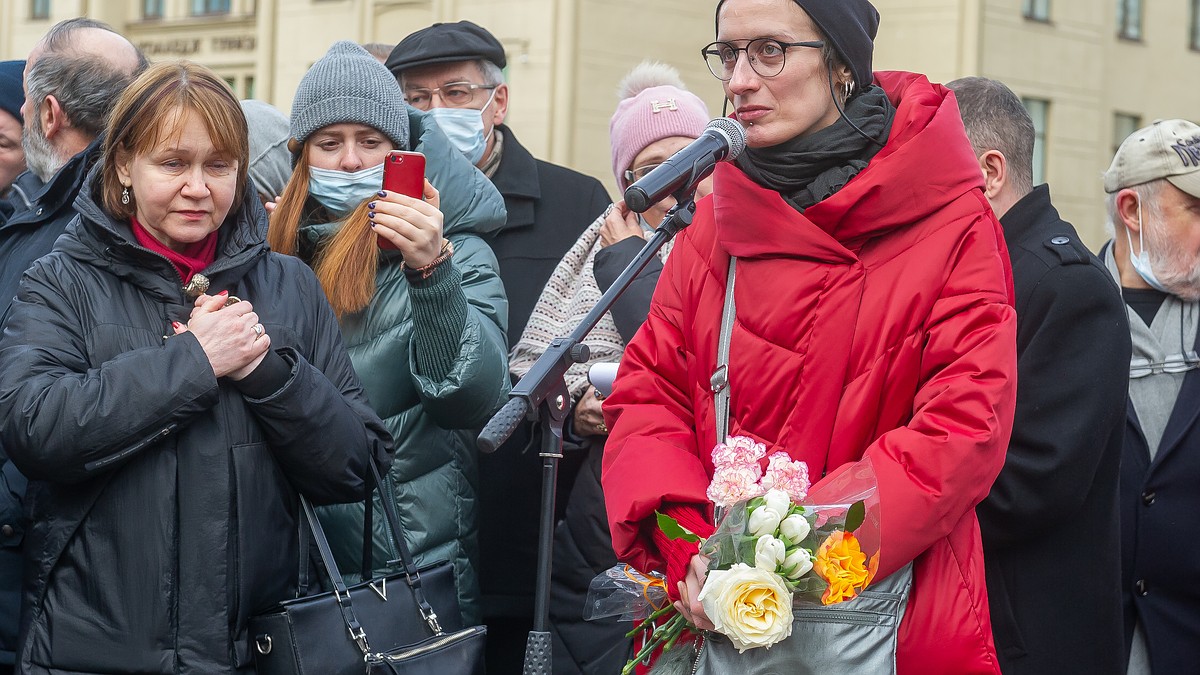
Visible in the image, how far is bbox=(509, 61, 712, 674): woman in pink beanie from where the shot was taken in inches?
163

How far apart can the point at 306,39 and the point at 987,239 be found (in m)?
26.1

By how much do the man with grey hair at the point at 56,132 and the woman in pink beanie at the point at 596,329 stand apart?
143 cm

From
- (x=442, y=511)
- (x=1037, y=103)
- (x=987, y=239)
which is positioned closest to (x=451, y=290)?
(x=442, y=511)

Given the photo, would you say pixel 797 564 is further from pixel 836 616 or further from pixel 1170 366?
pixel 1170 366

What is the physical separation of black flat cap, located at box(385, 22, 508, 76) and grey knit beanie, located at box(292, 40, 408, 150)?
39.2 inches

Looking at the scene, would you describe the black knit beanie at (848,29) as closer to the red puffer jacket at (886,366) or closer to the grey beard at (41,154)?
the red puffer jacket at (886,366)

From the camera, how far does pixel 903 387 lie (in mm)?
2818

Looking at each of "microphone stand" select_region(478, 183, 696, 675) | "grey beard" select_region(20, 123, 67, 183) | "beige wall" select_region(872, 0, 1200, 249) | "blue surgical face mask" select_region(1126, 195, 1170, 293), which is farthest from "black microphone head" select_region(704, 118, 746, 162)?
"beige wall" select_region(872, 0, 1200, 249)

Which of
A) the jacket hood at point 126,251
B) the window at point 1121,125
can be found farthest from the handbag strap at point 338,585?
the window at point 1121,125

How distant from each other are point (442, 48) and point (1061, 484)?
115 inches

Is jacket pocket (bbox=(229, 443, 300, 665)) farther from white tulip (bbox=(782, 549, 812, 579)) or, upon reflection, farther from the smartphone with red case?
white tulip (bbox=(782, 549, 812, 579))

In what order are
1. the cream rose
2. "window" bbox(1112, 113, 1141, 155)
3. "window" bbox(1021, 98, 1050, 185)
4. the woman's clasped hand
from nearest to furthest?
the cream rose < the woman's clasped hand < "window" bbox(1021, 98, 1050, 185) < "window" bbox(1112, 113, 1141, 155)

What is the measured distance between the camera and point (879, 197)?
2.82m

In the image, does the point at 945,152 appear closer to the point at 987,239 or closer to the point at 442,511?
the point at 987,239
